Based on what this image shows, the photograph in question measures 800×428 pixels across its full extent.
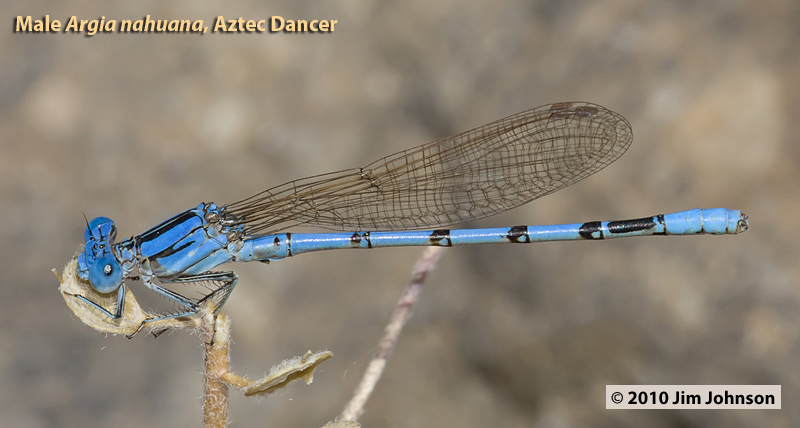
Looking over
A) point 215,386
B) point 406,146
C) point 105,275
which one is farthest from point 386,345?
point 406,146

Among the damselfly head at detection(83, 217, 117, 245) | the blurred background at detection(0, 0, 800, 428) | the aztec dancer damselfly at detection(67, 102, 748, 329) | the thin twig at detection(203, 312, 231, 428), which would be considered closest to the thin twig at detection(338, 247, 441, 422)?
the thin twig at detection(203, 312, 231, 428)

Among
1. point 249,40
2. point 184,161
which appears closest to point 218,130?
point 184,161

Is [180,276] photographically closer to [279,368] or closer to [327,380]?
[279,368]

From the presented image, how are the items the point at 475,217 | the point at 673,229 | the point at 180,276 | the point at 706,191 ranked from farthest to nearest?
the point at 706,191, the point at 475,217, the point at 673,229, the point at 180,276

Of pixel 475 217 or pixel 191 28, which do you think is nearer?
pixel 475 217

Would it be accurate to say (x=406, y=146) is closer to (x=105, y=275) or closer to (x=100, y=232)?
(x=100, y=232)

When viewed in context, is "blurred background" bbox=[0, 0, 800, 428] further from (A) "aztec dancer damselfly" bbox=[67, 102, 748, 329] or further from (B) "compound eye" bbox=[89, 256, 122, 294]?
(B) "compound eye" bbox=[89, 256, 122, 294]
